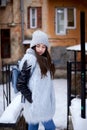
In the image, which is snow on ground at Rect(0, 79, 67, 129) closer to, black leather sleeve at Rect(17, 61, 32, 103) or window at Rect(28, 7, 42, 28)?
black leather sleeve at Rect(17, 61, 32, 103)

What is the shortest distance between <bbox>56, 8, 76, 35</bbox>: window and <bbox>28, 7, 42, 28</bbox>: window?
30.4 inches

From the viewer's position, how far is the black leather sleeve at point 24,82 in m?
3.86

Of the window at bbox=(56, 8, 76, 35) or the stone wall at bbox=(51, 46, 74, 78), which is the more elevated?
the window at bbox=(56, 8, 76, 35)

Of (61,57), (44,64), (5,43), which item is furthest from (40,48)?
(5,43)

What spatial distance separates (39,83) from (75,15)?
1265 centimetres

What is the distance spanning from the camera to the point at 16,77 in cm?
392

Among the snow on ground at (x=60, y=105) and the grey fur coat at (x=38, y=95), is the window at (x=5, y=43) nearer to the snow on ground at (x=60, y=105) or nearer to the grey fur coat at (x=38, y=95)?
the snow on ground at (x=60, y=105)

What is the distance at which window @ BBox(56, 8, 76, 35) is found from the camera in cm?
1641

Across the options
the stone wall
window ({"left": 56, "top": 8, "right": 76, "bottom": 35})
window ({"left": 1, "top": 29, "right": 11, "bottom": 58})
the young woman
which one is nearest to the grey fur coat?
the young woman

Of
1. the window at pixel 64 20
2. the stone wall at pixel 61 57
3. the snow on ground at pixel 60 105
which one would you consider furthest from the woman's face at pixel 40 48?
the window at pixel 64 20

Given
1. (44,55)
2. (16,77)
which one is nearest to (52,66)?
(44,55)

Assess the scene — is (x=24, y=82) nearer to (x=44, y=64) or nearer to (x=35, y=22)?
(x=44, y=64)

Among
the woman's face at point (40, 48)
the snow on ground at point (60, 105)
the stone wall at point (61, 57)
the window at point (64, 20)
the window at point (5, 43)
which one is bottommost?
the snow on ground at point (60, 105)

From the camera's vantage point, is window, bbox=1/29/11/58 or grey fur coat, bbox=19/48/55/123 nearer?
grey fur coat, bbox=19/48/55/123
